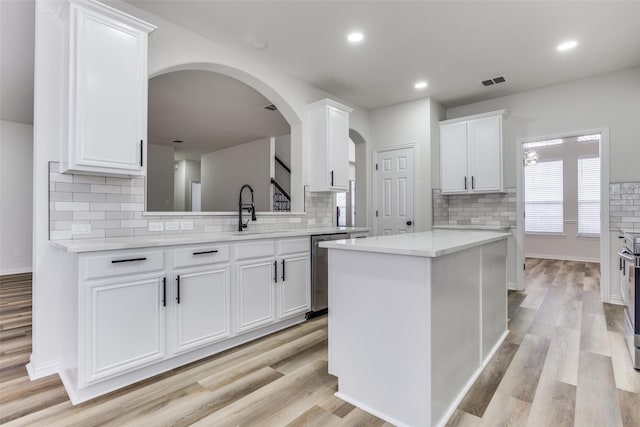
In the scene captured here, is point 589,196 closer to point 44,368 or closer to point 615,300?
point 615,300

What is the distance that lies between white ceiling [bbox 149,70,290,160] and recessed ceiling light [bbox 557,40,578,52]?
367 centimetres

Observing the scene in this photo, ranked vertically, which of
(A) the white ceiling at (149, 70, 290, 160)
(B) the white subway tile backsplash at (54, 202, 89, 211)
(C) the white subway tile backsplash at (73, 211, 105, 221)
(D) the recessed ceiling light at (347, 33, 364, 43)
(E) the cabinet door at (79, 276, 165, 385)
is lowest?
(E) the cabinet door at (79, 276, 165, 385)

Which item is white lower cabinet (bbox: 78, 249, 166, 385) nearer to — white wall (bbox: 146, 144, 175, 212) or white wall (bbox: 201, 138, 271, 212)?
white wall (bbox: 201, 138, 271, 212)

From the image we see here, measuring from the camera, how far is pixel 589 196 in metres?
7.34

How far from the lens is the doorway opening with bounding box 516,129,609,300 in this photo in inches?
287

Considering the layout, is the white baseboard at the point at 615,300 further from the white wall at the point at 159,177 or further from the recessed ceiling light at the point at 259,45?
the white wall at the point at 159,177

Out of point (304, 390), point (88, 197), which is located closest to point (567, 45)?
point (304, 390)

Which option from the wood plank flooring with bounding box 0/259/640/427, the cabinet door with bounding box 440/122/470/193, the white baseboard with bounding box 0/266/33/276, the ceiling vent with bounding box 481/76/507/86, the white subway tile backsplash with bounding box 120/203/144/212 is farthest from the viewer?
the white baseboard with bounding box 0/266/33/276

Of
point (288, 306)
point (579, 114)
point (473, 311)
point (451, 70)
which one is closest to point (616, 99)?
point (579, 114)

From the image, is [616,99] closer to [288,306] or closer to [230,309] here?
[288,306]

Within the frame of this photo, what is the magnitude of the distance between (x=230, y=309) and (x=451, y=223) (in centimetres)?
392

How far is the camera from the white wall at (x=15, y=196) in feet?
19.4

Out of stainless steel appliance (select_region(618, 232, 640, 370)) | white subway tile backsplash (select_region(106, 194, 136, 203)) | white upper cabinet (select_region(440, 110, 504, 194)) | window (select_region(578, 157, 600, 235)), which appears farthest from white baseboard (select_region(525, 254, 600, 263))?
white subway tile backsplash (select_region(106, 194, 136, 203))

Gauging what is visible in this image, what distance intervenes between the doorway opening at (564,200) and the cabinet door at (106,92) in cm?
700
